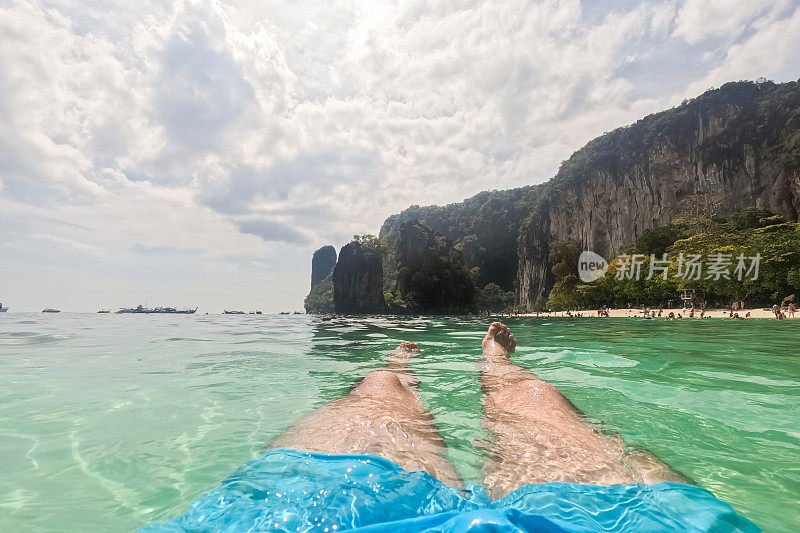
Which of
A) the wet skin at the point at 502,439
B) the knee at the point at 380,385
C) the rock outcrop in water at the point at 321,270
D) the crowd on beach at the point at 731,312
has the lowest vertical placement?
the crowd on beach at the point at 731,312

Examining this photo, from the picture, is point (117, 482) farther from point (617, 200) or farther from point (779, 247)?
point (617, 200)

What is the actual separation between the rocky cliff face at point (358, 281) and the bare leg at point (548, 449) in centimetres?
7307

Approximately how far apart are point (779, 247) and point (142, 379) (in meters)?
42.2

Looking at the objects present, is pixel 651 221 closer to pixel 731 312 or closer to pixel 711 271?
pixel 711 271

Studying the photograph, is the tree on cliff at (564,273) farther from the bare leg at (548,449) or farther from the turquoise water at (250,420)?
the bare leg at (548,449)

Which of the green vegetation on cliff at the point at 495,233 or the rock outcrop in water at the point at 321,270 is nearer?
the green vegetation on cliff at the point at 495,233

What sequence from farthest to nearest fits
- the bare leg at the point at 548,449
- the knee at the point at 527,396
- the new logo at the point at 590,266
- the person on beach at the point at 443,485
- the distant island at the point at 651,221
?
the new logo at the point at 590,266
the distant island at the point at 651,221
the knee at the point at 527,396
the bare leg at the point at 548,449
the person on beach at the point at 443,485

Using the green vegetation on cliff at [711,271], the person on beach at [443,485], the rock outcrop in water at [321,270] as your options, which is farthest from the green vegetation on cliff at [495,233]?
the person on beach at [443,485]

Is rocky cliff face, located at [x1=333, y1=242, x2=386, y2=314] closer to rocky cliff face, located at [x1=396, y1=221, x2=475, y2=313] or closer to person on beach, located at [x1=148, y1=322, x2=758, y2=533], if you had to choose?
rocky cliff face, located at [x1=396, y1=221, x2=475, y2=313]

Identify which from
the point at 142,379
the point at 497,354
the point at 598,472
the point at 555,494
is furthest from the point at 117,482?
the point at 497,354

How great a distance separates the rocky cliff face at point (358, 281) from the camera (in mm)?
76188

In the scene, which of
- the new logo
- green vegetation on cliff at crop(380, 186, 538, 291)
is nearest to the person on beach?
the new logo

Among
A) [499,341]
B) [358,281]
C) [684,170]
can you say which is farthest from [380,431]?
[684,170]

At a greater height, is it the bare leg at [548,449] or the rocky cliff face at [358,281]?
the rocky cliff face at [358,281]
